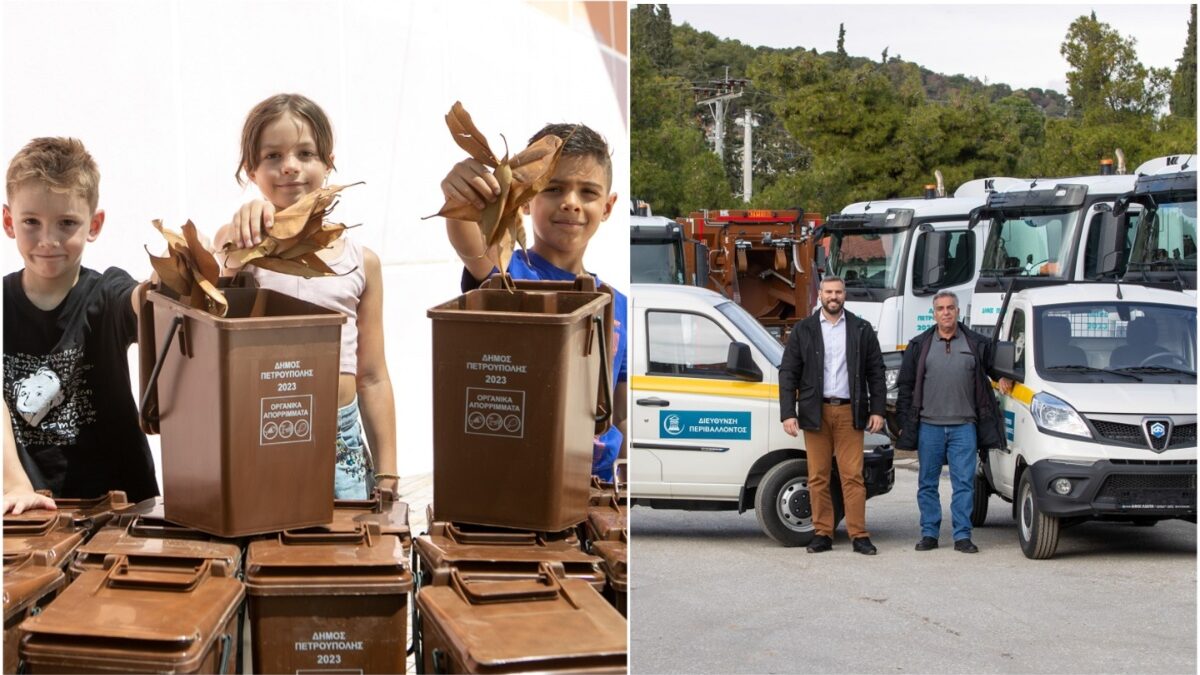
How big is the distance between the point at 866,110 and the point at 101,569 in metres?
3.43

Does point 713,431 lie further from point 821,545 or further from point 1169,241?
point 1169,241

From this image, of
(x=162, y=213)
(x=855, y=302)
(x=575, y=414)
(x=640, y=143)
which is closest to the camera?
(x=575, y=414)

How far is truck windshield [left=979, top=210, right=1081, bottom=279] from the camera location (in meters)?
8.02

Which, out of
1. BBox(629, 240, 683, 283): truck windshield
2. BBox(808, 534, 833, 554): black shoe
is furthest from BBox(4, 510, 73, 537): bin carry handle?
BBox(629, 240, 683, 283): truck windshield

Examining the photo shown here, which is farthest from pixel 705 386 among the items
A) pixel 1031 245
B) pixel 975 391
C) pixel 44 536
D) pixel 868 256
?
pixel 868 256

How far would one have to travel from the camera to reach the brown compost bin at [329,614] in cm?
279

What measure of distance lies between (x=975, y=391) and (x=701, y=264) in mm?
7601

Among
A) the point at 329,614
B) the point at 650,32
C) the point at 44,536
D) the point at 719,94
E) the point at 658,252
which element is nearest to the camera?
the point at 329,614

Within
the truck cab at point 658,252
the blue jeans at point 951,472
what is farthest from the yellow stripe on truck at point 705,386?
the truck cab at point 658,252

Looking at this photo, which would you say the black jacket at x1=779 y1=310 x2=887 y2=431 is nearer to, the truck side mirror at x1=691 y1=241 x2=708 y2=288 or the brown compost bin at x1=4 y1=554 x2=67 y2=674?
the brown compost bin at x1=4 y1=554 x2=67 y2=674

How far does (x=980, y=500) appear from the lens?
590 cm

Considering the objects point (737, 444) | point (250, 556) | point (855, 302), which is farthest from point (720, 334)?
point (250, 556)

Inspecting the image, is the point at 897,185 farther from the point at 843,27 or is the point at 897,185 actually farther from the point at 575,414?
the point at 575,414

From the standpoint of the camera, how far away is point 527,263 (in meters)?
3.55
